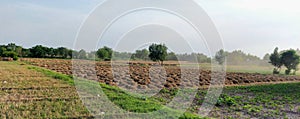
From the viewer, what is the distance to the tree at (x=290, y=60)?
39000 millimetres

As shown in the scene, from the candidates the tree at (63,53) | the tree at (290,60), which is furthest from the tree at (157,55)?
the tree at (63,53)

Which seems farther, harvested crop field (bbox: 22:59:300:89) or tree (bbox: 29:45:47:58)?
tree (bbox: 29:45:47:58)

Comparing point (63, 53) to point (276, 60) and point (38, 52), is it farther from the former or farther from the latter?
point (276, 60)

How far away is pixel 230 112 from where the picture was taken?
970 centimetres

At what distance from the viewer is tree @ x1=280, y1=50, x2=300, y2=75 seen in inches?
1535

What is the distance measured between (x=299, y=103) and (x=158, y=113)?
8411 mm

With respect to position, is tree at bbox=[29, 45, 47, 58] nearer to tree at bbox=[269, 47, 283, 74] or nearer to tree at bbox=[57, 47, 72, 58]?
tree at bbox=[57, 47, 72, 58]

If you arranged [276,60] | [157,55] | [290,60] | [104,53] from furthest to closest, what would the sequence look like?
[276,60]
[290,60]
[157,55]
[104,53]

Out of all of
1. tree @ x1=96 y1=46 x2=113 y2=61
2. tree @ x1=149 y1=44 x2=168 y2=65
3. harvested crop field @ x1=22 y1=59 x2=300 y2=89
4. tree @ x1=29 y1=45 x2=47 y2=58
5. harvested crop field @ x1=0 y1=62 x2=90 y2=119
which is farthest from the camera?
tree @ x1=29 y1=45 x2=47 y2=58

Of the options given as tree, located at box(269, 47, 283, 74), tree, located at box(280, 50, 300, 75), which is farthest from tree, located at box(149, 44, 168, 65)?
tree, located at box(280, 50, 300, 75)

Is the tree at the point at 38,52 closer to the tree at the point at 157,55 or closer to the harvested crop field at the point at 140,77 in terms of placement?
the tree at the point at 157,55

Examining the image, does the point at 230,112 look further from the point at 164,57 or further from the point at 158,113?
the point at 164,57

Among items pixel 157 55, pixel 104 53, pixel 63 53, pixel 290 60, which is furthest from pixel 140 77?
pixel 63 53

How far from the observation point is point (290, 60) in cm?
3916
